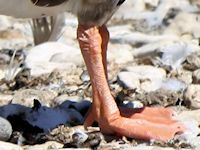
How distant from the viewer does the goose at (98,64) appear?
3.34m

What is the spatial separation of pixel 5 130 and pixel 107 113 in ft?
1.46

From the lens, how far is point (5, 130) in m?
Answer: 3.29

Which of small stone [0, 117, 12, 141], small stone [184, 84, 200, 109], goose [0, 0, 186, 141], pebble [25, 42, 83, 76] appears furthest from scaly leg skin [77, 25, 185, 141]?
pebble [25, 42, 83, 76]

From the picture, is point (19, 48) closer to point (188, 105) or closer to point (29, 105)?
point (29, 105)

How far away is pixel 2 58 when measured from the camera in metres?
4.70

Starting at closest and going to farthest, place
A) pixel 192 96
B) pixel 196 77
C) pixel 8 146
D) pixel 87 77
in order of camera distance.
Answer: pixel 8 146 → pixel 192 96 → pixel 196 77 → pixel 87 77

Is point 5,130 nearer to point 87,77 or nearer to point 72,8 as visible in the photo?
point 72,8

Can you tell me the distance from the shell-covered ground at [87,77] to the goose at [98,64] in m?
0.06

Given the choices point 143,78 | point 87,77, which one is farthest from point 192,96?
point 87,77

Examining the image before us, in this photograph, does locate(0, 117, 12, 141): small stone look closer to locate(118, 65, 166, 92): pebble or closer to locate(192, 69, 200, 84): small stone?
→ locate(118, 65, 166, 92): pebble

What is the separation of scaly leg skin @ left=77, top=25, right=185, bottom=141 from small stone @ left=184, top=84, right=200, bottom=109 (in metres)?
0.17

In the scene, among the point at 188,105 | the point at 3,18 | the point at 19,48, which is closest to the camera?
the point at 188,105

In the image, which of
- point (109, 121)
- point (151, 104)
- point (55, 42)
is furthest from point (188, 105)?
point (55, 42)

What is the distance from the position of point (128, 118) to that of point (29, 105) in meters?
0.57
